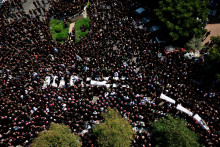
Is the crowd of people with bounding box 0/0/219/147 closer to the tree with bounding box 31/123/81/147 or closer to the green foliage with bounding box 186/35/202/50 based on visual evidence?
the tree with bounding box 31/123/81/147

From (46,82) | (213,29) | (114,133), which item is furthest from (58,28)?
(213,29)

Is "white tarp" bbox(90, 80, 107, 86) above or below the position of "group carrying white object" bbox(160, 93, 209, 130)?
above

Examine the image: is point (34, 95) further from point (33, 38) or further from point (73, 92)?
point (33, 38)

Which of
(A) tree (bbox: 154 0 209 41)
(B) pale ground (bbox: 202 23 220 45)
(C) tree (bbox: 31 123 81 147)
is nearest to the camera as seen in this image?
(C) tree (bbox: 31 123 81 147)

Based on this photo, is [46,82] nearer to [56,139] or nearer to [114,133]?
[56,139]

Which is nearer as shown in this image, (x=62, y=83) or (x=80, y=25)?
(x=62, y=83)

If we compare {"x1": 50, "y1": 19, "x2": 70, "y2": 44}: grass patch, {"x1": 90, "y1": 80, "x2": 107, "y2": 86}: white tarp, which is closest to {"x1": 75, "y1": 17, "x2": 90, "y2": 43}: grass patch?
{"x1": 50, "y1": 19, "x2": 70, "y2": 44}: grass patch
